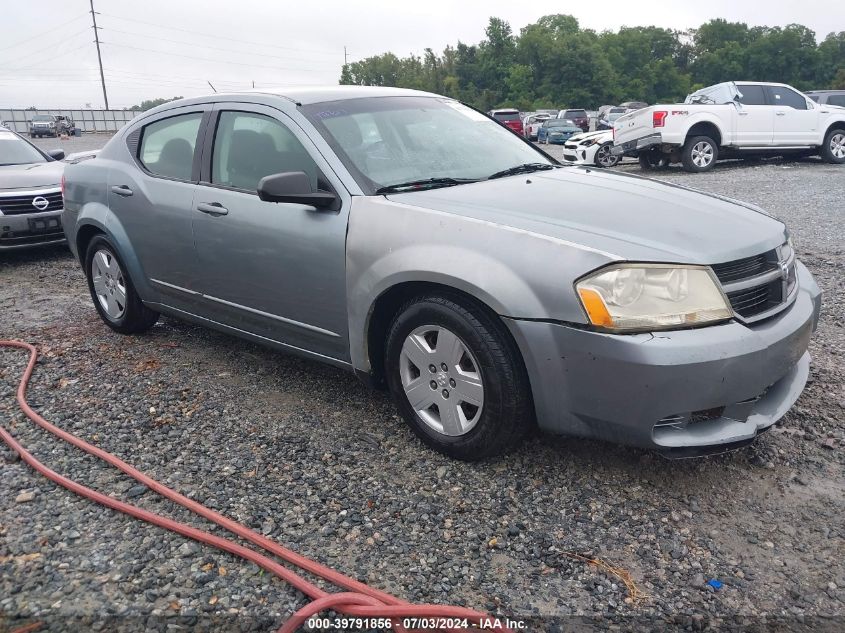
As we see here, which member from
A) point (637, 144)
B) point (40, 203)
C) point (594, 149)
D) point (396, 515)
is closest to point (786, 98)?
point (637, 144)

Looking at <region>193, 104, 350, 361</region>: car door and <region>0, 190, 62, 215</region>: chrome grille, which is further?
<region>0, 190, 62, 215</region>: chrome grille

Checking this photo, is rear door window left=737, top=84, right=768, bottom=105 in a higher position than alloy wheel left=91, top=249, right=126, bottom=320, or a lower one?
higher

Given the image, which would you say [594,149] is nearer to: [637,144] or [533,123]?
[637,144]

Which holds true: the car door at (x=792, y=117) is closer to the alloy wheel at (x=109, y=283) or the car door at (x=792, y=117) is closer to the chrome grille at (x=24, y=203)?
the chrome grille at (x=24, y=203)

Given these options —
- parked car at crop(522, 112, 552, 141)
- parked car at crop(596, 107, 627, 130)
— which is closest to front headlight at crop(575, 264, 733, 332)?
parked car at crop(596, 107, 627, 130)

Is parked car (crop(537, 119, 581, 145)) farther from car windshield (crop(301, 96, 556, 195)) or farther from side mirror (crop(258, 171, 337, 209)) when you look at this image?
side mirror (crop(258, 171, 337, 209))

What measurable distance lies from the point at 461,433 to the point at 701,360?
41.1 inches

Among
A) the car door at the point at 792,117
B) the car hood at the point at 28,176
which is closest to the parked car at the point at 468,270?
the car hood at the point at 28,176

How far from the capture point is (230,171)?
405 centimetres

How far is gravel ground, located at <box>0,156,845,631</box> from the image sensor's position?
2350 millimetres

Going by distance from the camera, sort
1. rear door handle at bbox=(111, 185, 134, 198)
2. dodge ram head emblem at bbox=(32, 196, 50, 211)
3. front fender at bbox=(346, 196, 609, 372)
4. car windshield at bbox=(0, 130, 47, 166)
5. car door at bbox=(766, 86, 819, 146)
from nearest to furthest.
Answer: front fender at bbox=(346, 196, 609, 372)
rear door handle at bbox=(111, 185, 134, 198)
dodge ram head emblem at bbox=(32, 196, 50, 211)
car windshield at bbox=(0, 130, 47, 166)
car door at bbox=(766, 86, 819, 146)

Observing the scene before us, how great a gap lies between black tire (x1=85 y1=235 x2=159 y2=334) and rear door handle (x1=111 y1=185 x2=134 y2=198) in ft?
1.22

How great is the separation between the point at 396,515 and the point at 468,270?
1006 millimetres

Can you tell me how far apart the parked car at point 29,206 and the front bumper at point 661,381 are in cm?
704
